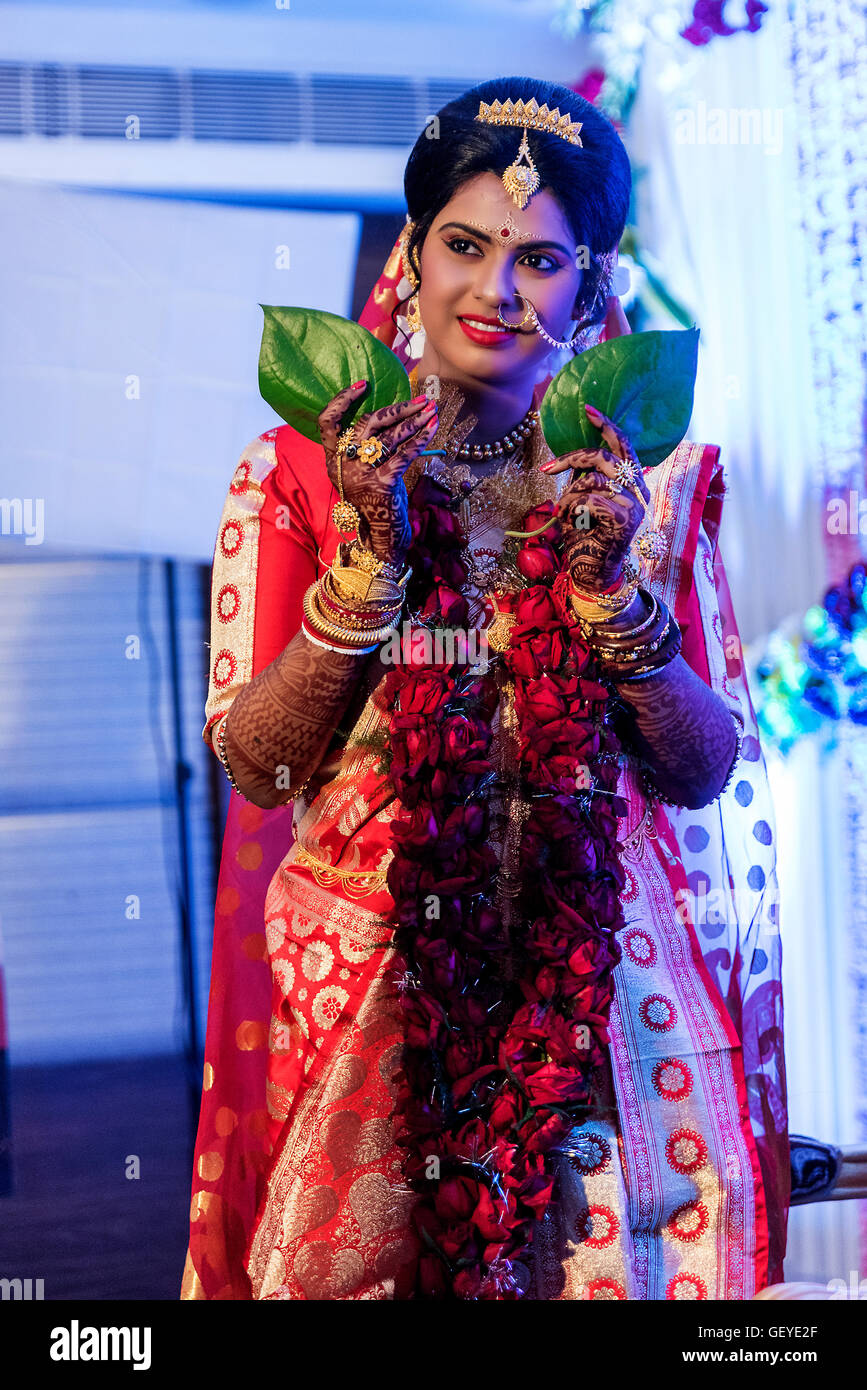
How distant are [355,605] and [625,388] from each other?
0.35 m

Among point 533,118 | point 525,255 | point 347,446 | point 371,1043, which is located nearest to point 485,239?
point 525,255

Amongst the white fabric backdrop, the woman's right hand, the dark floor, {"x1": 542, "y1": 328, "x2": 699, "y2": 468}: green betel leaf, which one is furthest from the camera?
the white fabric backdrop

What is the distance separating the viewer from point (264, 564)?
1486 millimetres

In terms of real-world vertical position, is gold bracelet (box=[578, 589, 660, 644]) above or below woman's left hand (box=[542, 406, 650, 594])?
below

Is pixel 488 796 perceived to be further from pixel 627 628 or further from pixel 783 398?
pixel 783 398

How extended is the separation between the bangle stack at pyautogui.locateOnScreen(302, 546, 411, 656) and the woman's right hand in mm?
30

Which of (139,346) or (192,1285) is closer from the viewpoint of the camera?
(192,1285)

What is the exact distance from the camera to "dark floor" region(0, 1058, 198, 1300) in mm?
2201

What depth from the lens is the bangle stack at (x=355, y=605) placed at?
1.27 m

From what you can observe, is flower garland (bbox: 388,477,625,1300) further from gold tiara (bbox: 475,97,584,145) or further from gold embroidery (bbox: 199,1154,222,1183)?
gold tiara (bbox: 475,97,584,145)

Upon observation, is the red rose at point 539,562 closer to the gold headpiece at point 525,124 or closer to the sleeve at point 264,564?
the sleeve at point 264,564

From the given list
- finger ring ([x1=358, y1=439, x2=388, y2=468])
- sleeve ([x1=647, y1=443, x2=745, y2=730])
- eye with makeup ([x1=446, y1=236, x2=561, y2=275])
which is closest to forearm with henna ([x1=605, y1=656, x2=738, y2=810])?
sleeve ([x1=647, y1=443, x2=745, y2=730])

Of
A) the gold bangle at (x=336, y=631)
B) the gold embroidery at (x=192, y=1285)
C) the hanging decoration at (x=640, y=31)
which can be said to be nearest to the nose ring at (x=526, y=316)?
the gold bangle at (x=336, y=631)

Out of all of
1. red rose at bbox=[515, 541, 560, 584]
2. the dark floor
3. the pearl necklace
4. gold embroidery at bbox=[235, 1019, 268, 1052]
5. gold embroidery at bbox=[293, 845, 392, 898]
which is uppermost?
the pearl necklace
